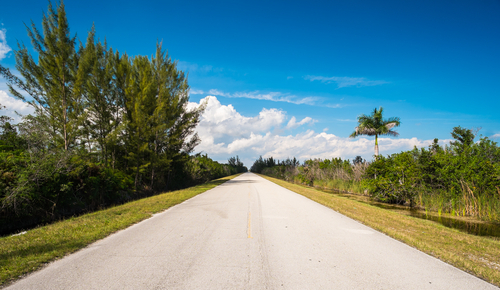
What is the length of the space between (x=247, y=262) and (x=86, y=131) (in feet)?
61.9

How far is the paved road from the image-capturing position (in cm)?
370

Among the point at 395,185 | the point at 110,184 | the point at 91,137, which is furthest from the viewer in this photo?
the point at 91,137

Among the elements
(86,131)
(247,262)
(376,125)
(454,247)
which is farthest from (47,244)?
(376,125)

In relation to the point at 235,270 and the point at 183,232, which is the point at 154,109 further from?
the point at 235,270

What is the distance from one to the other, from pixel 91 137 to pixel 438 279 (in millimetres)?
22035

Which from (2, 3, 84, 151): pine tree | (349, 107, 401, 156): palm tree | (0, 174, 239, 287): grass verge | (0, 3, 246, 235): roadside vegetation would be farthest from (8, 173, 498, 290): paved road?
(349, 107, 401, 156): palm tree

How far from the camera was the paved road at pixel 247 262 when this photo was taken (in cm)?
370

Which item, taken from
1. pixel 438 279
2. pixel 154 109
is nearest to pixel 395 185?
pixel 438 279

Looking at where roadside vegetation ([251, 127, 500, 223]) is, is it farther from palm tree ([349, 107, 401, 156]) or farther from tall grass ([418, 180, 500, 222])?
palm tree ([349, 107, 401, 156])

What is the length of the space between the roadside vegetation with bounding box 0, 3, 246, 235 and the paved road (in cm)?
581

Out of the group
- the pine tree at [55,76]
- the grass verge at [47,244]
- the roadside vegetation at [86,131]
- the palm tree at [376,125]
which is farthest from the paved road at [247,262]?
the palm tree at [376,125]

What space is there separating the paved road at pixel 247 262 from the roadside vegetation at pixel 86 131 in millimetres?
5807

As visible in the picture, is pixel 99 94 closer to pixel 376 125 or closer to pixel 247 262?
pixel 247 262

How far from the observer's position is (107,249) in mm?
5184
